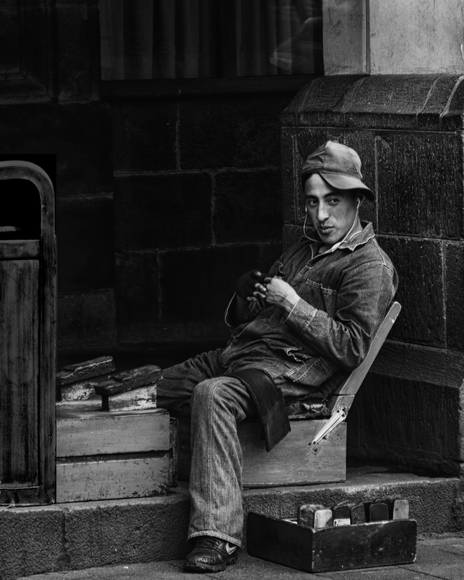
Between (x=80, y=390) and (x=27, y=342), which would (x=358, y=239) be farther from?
(x=27, y=342)

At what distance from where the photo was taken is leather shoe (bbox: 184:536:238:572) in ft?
19.4

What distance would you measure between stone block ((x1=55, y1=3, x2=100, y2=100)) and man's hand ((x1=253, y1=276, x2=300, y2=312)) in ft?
13.3

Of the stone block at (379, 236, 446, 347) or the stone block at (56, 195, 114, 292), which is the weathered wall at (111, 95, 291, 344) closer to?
the stone block at (56, 195, 114, 292)

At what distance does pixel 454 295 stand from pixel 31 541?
6.15ft

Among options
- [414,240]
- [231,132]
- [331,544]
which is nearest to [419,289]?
[414,240]

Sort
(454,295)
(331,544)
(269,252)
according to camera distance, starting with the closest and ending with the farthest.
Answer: (331,544)
(454,295)
(269,252)

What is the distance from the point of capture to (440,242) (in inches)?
260

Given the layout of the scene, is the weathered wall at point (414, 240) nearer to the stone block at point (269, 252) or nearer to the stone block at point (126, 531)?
the stone block at point (126, 531)

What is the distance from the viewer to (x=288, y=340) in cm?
638

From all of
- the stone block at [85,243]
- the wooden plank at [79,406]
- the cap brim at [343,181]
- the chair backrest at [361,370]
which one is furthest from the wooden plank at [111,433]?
the stone block at [85,243]

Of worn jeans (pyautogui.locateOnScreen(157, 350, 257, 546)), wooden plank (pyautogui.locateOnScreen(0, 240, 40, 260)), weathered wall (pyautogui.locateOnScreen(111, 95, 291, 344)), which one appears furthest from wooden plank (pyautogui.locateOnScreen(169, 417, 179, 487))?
weathered wall (pyautogui.locateOnScreen(111, 95, 291, 344))

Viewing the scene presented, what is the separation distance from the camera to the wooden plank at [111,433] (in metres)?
6.04

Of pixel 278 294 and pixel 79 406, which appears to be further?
pixel 79 406

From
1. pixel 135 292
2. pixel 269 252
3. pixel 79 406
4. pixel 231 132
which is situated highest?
pixel 231 132
